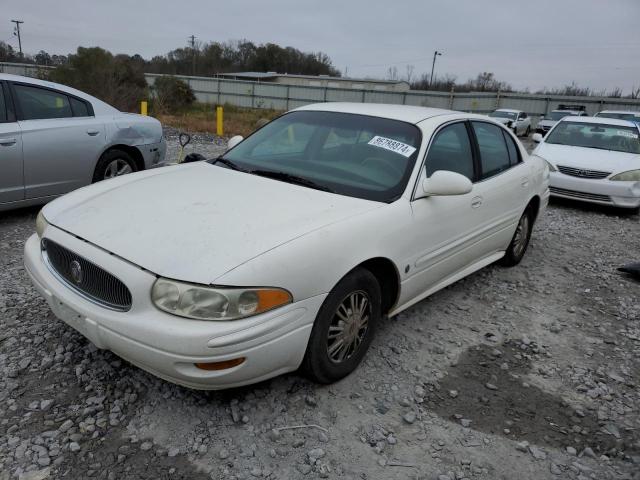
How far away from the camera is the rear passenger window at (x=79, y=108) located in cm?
550

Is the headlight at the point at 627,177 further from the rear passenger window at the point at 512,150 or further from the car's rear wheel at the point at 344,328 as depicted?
the car's rear wheel at the point at 344,328

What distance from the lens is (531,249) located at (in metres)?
5.74

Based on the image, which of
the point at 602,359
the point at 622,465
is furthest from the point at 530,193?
the point at 622,465

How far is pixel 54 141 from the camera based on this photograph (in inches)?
202

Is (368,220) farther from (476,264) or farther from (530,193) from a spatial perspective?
(530,193)

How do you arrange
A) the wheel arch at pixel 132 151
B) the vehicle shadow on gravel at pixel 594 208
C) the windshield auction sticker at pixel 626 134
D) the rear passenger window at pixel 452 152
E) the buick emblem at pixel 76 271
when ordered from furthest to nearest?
the windshield auction sticker at pixel 626 134 → the vehicle shadow on gravel at pixel 594 208 → the wheel arch at pixel 132 151 → the rear passenger window at pixel 452 152 → the buick emblem at pixel 76 271

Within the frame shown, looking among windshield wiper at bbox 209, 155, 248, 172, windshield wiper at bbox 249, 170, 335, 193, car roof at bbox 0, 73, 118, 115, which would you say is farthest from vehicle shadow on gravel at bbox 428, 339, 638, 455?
car roof at bbox 0, 73, 118, 115

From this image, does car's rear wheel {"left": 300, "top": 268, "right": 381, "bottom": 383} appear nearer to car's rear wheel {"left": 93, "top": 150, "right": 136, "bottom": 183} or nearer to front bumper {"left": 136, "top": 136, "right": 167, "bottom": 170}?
car's rear wheel {"left": 93, "top": 150, "right": 136, "bottom": 183}

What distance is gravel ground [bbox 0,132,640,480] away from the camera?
2277 mm

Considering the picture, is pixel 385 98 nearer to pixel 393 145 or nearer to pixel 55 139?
pixel 55 139

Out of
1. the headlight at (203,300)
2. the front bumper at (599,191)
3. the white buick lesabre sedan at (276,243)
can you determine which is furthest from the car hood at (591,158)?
the headlight at (203,300)

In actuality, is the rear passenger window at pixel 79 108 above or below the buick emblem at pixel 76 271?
above

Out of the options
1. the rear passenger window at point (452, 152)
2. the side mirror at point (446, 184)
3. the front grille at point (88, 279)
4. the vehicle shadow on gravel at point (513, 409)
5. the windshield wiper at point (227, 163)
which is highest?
the rear passenger window at point (452, 152)

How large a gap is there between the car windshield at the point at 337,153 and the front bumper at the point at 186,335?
0.99 meters
